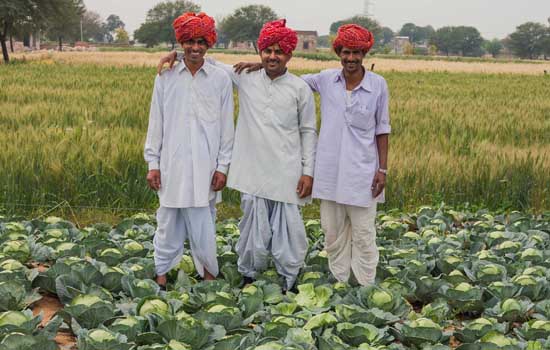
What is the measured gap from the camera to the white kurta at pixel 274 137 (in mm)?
3863

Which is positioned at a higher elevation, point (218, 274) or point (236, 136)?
point (236, 136)

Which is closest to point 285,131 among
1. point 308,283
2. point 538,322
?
point 308,283

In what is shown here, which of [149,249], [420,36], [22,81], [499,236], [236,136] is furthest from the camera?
[420,36]

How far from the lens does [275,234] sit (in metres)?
3.93

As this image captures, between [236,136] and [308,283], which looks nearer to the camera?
[308,283]

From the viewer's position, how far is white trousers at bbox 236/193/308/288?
3.93 meters

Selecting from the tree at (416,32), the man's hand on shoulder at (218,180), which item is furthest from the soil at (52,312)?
the tree at (416,32)

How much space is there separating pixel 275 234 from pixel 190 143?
71 cm

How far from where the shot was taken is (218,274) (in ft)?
13.9

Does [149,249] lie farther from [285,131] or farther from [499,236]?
[499,236]

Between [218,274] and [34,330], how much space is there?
54.8 inches

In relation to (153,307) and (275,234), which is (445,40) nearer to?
(275,234)

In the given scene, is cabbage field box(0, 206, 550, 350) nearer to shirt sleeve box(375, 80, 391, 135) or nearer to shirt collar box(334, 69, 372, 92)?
shirt sleeve box(375, 80, 391, 135)

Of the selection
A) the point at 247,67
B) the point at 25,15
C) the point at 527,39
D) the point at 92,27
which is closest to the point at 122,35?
the point at 92,27
